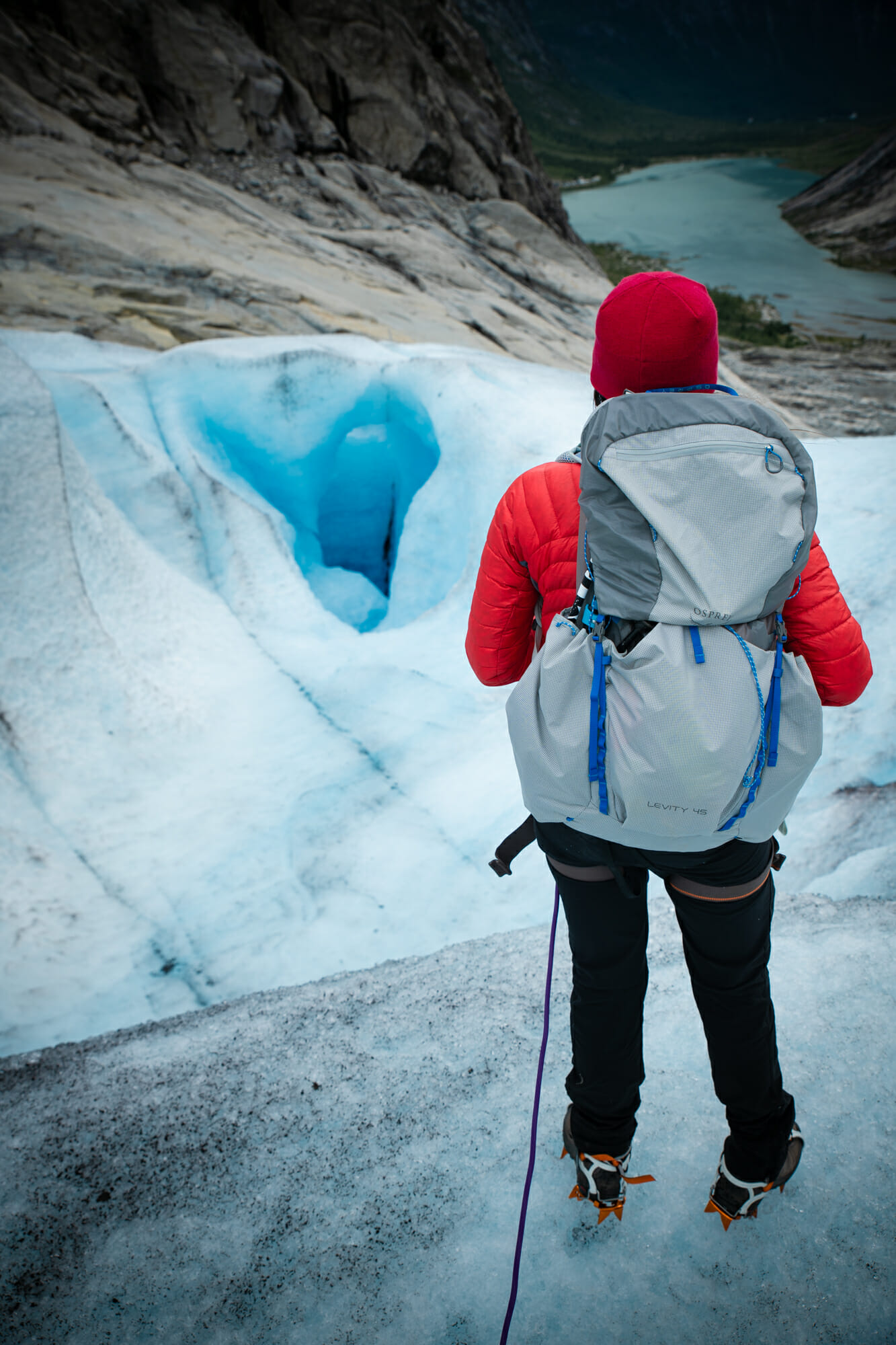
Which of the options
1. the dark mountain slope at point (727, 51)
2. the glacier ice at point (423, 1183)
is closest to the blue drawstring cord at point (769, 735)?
the glacier ice at point (423, 1183)

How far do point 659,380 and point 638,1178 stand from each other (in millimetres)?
1591

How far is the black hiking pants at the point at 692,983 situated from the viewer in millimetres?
1222

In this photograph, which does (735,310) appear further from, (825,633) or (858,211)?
(825,633)

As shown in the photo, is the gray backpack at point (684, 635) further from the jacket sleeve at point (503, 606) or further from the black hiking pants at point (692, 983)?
the jacket sleeve at point (503, 606)

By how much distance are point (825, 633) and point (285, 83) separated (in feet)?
61.0

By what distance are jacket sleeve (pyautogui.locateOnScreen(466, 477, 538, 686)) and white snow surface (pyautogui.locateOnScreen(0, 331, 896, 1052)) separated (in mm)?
1517

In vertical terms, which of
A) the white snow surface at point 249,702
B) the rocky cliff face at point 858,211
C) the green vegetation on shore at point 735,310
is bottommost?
the white snow surface at point 249,702

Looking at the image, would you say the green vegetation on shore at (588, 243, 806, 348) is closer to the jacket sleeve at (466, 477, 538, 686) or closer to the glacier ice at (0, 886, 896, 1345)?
the jacket sleeve at (466, 477, 538, 686)

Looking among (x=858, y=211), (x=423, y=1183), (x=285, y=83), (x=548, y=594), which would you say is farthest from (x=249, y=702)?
(x=858, y=211)

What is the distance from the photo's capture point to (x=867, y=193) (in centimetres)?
3656

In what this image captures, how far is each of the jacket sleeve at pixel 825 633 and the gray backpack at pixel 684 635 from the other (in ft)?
0.22

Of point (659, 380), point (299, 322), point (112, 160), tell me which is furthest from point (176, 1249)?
point (112, 160)

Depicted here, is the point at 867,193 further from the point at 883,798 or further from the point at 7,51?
the point at 883,798

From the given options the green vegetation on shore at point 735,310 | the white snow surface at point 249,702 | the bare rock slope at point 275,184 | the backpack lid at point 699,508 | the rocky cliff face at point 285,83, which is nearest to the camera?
the backpack lid at point 699,508
